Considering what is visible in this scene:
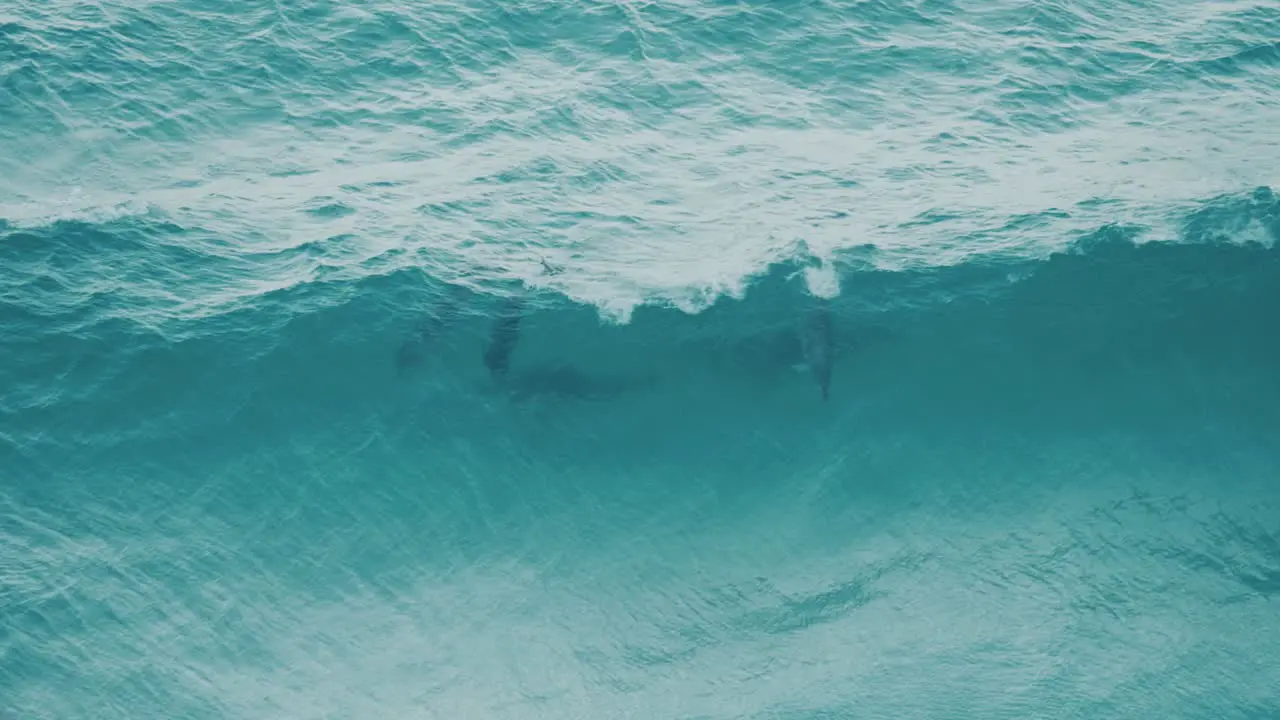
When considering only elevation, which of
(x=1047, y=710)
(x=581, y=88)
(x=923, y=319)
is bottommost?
(x=1047, y=710)

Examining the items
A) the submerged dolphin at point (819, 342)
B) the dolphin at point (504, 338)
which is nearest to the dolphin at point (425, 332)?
the dolphin at point (504, 338)

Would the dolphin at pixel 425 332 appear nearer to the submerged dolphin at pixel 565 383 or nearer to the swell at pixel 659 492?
the swell at pixel 659 492

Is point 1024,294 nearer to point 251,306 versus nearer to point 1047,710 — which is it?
point 1047,710

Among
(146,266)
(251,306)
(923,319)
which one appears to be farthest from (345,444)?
(923,319)

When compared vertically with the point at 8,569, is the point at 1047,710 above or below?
below

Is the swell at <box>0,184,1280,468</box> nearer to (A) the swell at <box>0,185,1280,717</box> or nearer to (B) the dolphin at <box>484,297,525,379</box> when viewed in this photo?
(A) the swell at <box>0,185,1280,717</box>

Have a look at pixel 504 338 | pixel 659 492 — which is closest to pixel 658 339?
pixel 504 338

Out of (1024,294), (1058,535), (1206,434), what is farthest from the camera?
(1024,294)
